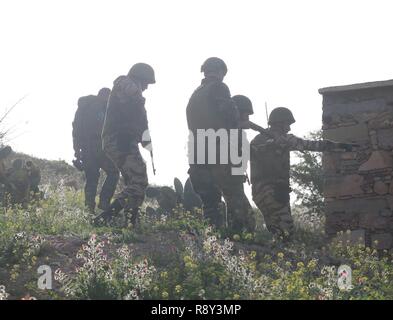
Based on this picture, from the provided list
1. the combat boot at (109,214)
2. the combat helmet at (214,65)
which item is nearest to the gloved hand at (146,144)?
the combat boot at (109,214)

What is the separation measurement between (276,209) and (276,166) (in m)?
0.59

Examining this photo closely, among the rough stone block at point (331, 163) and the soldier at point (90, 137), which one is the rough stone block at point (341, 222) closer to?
the rough stone block at point (331, 163)

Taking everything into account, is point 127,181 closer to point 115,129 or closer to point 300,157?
point 115,129

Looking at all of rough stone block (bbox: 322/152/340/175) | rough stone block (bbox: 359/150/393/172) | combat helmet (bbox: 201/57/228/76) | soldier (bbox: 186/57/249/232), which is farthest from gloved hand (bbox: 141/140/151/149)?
rough stone block (bbox: 359/150/393/172)

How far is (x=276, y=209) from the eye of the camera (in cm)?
1072

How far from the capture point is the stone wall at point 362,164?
11.2 meters

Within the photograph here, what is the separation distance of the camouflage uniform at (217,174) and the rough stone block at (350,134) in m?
1.91

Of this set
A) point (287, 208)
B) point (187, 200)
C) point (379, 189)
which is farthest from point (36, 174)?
point (379, 189)

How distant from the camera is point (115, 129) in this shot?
1050 centimetres

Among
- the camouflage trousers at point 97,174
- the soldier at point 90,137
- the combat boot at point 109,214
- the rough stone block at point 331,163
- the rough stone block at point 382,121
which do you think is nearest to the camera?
the combat boot at point 109,214

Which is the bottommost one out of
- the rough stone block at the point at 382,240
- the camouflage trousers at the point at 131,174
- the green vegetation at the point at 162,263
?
the green vegetation at the point at 162,263

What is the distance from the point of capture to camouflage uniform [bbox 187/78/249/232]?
10469mm

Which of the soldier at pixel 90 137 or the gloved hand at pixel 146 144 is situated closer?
the gloved hand at pixel 146 144
